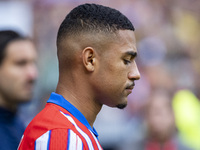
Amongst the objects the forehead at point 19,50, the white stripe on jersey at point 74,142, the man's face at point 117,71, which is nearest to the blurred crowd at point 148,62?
the forehead at point 19,50

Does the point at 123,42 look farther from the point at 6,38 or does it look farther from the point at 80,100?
the point at 6,38

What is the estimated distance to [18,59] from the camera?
3.46m

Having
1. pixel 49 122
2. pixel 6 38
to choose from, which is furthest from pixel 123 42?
pixel 6 38

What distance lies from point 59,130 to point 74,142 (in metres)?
0.09

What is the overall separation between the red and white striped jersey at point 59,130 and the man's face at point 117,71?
18 centimetres

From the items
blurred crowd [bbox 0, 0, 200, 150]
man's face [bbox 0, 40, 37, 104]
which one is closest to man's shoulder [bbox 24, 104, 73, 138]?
man's face [bbox 0, 40, 37, 104]

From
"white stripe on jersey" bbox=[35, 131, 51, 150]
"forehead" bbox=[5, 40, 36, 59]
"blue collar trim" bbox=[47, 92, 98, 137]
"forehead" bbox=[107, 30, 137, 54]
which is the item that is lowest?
"white stripe on jersey" bbox=[35, 131, 51, 150]

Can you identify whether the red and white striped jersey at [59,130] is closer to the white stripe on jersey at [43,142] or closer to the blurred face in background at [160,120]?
the white stripe on jersey at [43,142]

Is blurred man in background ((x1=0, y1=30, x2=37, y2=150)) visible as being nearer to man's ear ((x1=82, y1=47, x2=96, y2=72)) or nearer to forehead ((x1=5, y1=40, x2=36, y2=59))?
forehead ((x1=5, y1=40, x2=36, y2=59))

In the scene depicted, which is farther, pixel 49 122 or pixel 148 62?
pixel 148 62

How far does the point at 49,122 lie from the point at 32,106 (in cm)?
534

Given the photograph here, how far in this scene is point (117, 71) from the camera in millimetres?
1903

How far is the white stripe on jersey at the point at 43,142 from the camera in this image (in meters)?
1.65

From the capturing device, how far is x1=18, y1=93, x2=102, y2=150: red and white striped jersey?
5.39 feet
